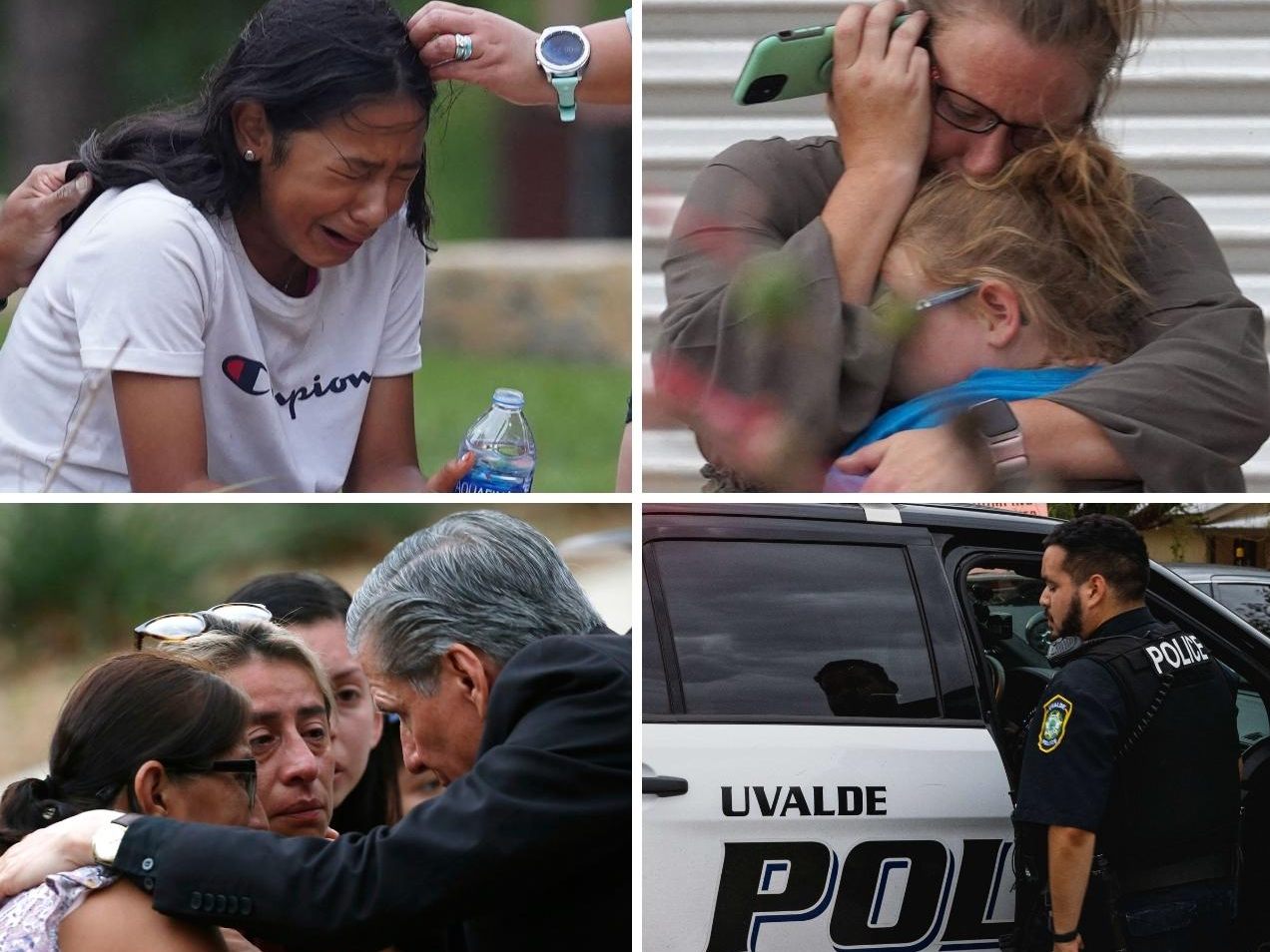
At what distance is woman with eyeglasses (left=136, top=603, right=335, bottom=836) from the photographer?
226cm

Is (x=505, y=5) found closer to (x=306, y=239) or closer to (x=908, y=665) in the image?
(x=306, y=239)

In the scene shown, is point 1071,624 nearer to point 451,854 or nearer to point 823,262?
point 823,262

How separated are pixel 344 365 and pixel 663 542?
552 mm

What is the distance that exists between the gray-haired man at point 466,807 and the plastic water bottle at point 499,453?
70mm

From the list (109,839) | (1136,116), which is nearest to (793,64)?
(1136,116)

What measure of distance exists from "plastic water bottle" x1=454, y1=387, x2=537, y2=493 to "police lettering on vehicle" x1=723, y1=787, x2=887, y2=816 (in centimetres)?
57

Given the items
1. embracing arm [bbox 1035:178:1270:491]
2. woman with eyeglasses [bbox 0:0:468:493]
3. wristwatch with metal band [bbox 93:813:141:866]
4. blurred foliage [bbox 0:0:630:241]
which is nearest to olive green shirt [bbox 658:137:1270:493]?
embracing arm [bbox 1035:178:1270:491]

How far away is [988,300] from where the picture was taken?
90.6 inches

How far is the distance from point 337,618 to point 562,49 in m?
0.94

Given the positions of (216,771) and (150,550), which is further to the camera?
(150,550)

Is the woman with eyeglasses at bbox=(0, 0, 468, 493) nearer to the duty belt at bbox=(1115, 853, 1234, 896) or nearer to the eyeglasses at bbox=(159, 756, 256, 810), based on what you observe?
the eyeglasses at bbox=(159, 756, 256, 810)

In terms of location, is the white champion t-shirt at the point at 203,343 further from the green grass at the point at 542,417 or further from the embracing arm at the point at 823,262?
the embracing arm at the point at 823,262

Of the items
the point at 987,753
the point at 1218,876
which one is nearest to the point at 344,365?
the point at 987,753

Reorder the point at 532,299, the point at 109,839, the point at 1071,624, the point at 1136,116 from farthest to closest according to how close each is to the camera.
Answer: the point at 532,299 < the point at 1136,116 < the point at 1071,624 < the point at 109,839
